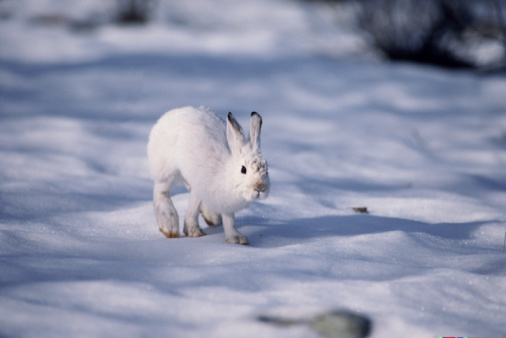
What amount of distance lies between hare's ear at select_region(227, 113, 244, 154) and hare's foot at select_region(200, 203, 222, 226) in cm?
60

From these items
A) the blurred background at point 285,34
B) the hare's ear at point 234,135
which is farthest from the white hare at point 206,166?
the blurred background at point 285,34

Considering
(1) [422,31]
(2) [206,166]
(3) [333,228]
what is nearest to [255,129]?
(2) [206,166]

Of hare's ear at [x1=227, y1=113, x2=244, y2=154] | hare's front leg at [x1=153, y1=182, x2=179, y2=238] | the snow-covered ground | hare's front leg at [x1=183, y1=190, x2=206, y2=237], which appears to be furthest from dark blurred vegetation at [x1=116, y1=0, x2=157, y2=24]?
hare's ear at [x1=227, y1=113, x2=244, y2=154]

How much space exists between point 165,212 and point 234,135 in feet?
2.03

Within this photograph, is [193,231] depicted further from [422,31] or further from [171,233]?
[422,31]

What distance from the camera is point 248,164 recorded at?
2588 millimetres

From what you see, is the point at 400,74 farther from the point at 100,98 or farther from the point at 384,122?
the point at 100,98

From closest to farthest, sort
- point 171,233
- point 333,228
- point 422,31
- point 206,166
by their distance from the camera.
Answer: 1. point 206,166
2. point 171,233
3. point 333,228
4. point 422,31

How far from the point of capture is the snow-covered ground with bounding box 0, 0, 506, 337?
2074 millimetres

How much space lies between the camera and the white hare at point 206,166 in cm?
261

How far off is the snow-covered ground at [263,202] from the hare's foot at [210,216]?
8cm

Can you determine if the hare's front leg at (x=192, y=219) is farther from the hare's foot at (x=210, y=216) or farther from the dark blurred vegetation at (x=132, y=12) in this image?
the dark blurred vegetation at (x=132, y=12)

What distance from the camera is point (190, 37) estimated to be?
10461 mm

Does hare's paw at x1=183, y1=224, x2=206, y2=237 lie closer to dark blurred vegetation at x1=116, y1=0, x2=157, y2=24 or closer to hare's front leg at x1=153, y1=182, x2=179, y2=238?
hare's front leg at x1=153, y1=182, x2=179, y2=238
